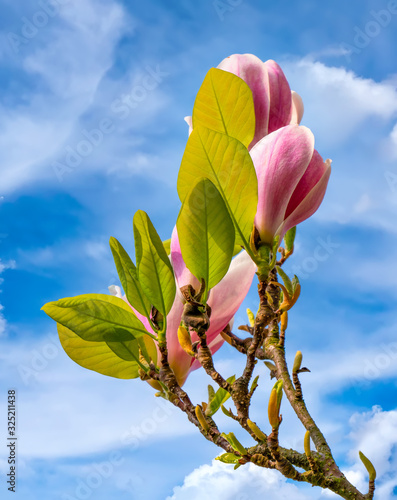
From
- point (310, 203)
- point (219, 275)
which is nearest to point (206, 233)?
point (219, 275)

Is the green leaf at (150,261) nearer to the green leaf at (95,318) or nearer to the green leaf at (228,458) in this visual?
the green leaf at (95,318)

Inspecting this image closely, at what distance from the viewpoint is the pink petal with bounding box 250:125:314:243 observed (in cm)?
75

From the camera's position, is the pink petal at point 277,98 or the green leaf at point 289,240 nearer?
the pink petal at point 277,98

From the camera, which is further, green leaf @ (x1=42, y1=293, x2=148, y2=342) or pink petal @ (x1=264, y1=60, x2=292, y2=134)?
pink petal @ (x1=264, y1=60, x2=292, y2=134)

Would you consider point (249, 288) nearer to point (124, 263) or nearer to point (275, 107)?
point (124, 263)

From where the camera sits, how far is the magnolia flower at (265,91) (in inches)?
34.0

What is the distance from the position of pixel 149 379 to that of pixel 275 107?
19.6 inches

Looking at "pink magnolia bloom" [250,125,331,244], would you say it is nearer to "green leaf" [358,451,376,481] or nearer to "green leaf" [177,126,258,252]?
"green leaf" [177,126,258,252]

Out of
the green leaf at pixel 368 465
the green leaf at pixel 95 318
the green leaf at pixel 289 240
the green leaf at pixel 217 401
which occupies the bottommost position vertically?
the green leaf at pixel 368 465

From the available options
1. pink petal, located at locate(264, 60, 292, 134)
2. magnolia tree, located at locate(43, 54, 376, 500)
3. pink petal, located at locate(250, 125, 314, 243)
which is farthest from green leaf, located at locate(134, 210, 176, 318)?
pink petal, located at locate(264, 60, 292, 134)

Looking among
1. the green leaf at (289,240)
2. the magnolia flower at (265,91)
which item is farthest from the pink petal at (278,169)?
the green leaf at (289,240)

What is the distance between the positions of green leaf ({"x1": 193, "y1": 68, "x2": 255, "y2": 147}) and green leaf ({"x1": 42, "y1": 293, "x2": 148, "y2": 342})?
30 centimetres

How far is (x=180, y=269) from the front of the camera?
78 cm

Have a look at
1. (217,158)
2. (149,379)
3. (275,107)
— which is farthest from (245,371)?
(275,107)
